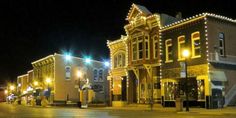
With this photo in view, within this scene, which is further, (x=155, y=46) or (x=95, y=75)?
(x=95, y=75)

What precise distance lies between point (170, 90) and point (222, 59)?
7208 mm

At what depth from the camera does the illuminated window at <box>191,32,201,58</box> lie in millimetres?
39062

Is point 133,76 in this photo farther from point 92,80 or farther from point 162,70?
point 92,80

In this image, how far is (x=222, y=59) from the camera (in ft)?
127

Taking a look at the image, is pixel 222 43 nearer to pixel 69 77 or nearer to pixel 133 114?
pixel 133 114

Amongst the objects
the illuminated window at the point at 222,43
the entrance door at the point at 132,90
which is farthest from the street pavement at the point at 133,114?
the entrance door at the point at 132,90

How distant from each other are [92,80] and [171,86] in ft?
97.3

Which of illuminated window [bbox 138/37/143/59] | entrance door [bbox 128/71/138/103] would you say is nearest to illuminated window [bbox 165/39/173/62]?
illuminated window [bbox 138/37/143/59]

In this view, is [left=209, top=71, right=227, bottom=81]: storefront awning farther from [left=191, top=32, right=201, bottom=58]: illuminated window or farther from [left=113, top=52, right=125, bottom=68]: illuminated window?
[left=113, top=52, right=125, bottom=68]: illuminated window

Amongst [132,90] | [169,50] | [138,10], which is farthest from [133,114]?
[132,90]

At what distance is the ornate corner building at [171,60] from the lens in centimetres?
3803

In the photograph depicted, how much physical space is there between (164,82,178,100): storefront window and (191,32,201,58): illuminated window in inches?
185

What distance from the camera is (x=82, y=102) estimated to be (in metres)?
49.4

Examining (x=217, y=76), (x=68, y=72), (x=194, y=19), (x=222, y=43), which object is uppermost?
(x=194, y=19)
